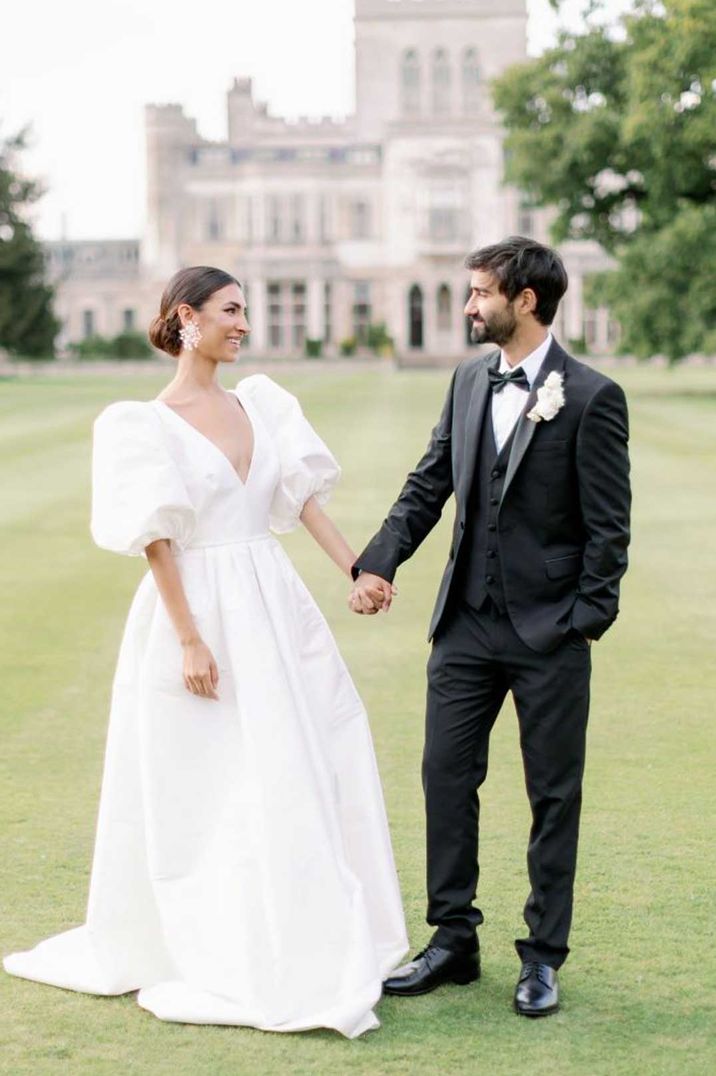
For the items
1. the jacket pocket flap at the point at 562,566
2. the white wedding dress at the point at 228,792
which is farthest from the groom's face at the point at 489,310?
the white wedding dress at the point at 228,792

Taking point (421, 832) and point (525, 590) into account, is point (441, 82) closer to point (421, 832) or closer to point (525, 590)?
point (421, 832)

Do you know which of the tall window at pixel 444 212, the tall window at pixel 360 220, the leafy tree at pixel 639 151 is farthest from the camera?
the tall window at pixel 360 220

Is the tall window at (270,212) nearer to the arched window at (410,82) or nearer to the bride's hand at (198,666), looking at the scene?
the arched window at (410,82)

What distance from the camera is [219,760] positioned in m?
4.14

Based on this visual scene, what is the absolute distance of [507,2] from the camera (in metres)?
100

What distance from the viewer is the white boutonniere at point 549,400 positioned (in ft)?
13.0

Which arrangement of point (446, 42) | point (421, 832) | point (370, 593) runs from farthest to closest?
point (446, 42), point (421, 832), point (370, 593)

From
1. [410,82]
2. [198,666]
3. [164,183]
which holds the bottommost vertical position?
[198,666]

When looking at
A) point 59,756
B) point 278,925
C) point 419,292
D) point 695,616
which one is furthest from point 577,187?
point 419,292

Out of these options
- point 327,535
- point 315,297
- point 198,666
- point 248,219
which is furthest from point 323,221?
point 198,666

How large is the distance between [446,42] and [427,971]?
4042 inches

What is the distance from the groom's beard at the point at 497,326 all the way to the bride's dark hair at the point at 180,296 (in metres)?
0.67

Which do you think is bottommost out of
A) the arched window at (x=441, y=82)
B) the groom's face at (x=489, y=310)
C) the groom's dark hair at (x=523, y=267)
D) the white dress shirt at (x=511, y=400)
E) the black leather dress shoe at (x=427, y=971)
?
the black leather dress shoe at (x=427, y=971)

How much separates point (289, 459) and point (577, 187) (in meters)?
36.5
